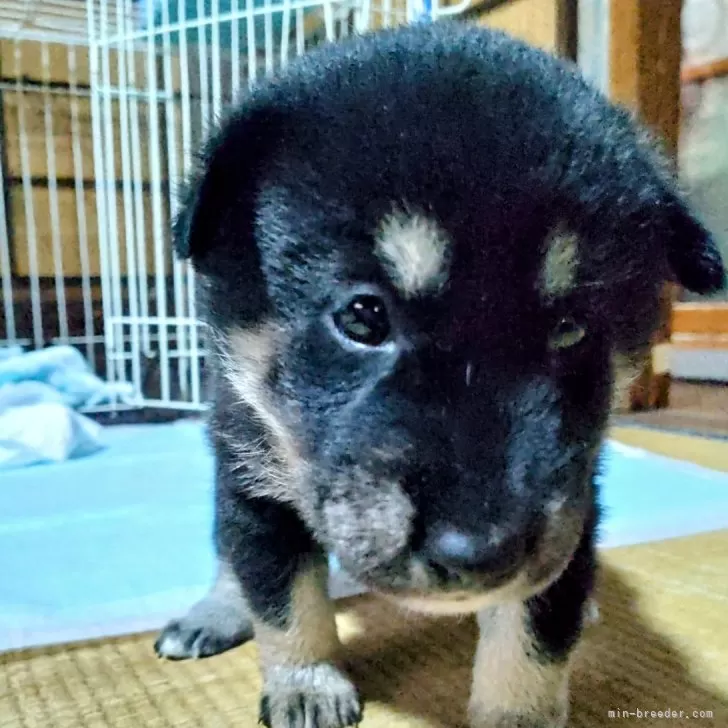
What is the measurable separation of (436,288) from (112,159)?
2.03 meters

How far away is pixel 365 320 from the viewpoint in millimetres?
658

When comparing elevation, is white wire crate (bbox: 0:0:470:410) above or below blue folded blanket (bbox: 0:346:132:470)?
above

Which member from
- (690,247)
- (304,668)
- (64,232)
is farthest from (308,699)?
(64,232)

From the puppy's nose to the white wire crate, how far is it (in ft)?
5.77

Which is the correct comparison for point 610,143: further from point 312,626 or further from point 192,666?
point 192,666

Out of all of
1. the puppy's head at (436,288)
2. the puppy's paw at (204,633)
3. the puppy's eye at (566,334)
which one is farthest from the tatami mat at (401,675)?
the puppy's eye at (566,334)

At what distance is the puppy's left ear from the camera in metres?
0.81

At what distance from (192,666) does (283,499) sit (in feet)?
0.89

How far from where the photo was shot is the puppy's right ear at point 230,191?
746 millimetres

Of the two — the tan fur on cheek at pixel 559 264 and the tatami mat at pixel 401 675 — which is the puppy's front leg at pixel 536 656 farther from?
the tan fur on cheek at pixel 559 264

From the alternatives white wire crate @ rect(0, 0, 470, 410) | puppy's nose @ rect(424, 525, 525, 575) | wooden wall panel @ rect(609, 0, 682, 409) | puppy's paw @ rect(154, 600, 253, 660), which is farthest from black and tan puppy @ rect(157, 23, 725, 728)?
wooden wall panel @ rect(609, 0, 682, 409)

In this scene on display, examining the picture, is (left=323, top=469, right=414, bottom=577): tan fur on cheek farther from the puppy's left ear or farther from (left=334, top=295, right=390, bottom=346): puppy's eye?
the puppy's left ear

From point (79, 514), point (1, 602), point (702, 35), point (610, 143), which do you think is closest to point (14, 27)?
point (79, 514)

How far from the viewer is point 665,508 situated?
149cm
